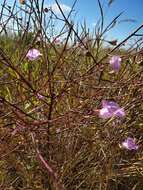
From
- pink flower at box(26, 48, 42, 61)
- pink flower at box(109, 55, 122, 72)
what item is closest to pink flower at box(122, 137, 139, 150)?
pink flower at box(109, 55, 122, 72)

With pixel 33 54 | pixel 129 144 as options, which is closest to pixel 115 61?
pixel 129 144

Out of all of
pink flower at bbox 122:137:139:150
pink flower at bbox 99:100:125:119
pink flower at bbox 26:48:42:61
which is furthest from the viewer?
pink flower at bbox 26:48:42:61

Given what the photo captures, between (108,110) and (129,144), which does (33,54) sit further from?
(108,110)

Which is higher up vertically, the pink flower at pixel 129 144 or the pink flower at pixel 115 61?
the pink flower at pixel 115 61

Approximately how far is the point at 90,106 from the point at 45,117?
156mm

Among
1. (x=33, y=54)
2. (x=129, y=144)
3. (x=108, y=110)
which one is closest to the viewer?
(x=108, y=110)

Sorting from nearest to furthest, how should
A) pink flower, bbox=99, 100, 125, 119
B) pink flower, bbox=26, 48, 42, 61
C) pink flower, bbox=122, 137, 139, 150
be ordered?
pink flower, bbox=99, 100, 125, 119 → pink flower, bbox=122, 137, 139, 150 → pink flower, bbox=26, 48, 42, 61

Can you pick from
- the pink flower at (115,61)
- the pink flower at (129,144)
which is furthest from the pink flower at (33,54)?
the pink flower at (129,144)

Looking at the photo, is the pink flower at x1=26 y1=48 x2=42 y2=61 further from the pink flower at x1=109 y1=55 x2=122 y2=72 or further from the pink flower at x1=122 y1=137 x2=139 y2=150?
the pink flower at x1=122 y1=137 x2=139 y2=150

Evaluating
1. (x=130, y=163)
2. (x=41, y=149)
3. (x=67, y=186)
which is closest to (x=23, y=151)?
(x=41, y=149)

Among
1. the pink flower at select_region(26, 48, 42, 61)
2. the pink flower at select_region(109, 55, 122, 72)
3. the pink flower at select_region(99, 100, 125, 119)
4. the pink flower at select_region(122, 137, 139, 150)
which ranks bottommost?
the pink flower at select_region(122, 137, 139, 150)

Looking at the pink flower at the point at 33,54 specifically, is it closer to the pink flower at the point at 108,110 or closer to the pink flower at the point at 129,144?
the pink flower at the point at 129,144

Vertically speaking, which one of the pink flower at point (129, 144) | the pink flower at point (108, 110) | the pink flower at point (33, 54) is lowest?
the pink flower at point (129, 144)

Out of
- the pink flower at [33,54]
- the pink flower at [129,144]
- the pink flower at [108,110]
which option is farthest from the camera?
the pink flower at [33,54]
